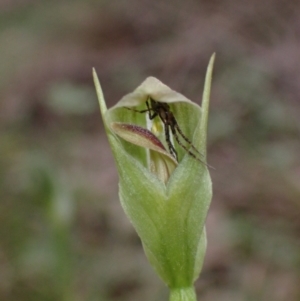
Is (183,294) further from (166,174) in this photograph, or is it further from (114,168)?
(114,168)

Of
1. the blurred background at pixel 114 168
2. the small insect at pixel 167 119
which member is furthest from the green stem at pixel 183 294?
the blurred background at pixel 114 168

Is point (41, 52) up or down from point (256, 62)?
up

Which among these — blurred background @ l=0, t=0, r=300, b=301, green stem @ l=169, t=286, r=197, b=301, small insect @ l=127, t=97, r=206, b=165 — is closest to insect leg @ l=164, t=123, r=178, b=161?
small insect @ l=127, t=97, r=206, b=165

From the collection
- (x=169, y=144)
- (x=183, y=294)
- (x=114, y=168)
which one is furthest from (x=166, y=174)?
(x=114, y=168)

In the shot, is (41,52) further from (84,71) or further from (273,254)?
(273,254)

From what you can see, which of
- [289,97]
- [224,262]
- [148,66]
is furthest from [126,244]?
[148,66]

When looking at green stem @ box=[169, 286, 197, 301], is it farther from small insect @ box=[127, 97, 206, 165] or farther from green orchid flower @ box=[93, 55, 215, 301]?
small insect @ box=[127, 97, 206, 165]
